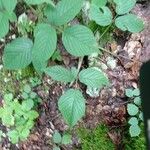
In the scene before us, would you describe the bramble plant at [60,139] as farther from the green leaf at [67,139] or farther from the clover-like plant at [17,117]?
the clover-like plant at [17,117]

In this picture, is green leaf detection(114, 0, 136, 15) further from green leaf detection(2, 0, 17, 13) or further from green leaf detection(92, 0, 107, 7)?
green leaf detection(2, 0, 17, 13)

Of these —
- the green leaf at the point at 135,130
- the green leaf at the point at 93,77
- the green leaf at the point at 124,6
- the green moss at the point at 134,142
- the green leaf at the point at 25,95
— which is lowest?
the green moss at the point at 134,142

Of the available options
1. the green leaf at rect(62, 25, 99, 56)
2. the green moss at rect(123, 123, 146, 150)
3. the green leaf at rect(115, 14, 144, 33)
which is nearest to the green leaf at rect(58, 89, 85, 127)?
the green leaf at rect(62, 25, 99, 56)

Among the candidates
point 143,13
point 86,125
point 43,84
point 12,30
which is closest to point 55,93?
point 43,84

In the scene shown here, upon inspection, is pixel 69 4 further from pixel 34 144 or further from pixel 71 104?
pixel 34 144

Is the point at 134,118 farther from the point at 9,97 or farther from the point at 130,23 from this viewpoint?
the point at 9,97

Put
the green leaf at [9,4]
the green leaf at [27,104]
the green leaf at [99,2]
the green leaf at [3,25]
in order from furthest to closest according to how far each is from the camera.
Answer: the green leaf at [27,104] < the green leaf at [99,2] < the green leaf at [3,25] < the green leaf at [9,4]

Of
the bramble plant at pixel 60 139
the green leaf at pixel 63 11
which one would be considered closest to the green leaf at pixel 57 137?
the bramble plant at pixel 60 139
